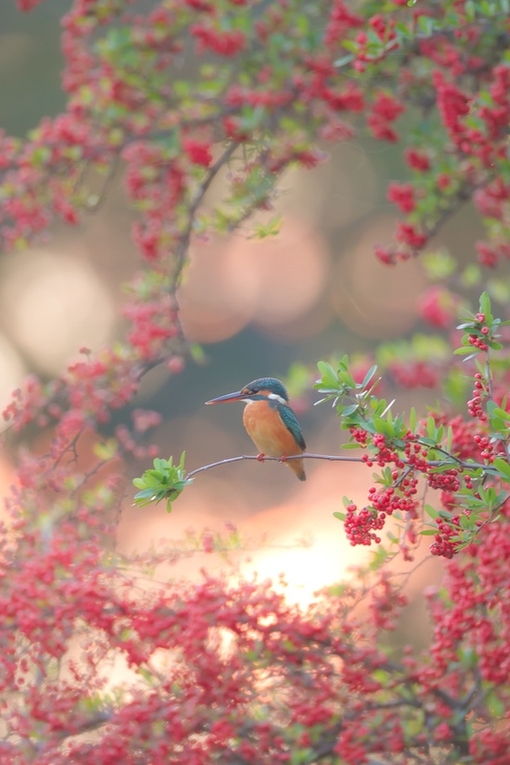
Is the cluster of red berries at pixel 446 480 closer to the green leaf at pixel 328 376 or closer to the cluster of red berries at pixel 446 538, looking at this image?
the cluster of red berries at pixel 446 538

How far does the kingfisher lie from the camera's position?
13.5 feet

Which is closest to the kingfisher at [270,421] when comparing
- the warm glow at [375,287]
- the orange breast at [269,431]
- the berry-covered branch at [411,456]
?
the orange breast at [269,431]

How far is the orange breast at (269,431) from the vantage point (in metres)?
4.12

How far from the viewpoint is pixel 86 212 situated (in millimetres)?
4938

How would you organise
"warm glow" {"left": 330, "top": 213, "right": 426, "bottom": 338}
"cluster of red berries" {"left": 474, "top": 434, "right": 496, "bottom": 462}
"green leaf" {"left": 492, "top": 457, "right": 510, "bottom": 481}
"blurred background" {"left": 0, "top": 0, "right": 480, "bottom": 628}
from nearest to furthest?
"green leaf" {"left": 492, "top": 457, "right": 510, "bottom": 481} → "cluster of red berries" {"left": 474, "top": 434, "right": 496, "bottom": 462} → "blurred background" {"left": 0, "top": 0, "right": 480, "bottom": 628} → "warm glow" {"left": 330, "top": 213, "right": 426, "bottom": 338}

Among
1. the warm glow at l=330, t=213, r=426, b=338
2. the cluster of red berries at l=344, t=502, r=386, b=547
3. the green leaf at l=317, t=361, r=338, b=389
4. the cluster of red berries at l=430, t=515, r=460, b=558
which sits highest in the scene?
the green leaf at l=317, t=361, r=338, b=389

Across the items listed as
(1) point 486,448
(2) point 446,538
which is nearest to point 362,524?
(2) point 446,538

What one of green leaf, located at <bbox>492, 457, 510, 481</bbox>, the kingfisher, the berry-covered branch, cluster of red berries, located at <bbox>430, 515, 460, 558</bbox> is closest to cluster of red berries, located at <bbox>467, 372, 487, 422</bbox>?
the berry-covered branch

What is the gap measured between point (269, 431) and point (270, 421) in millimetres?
40

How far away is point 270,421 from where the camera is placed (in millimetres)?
4141

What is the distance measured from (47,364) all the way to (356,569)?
25.2ft

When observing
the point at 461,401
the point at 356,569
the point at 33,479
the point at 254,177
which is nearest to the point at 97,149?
the point at 254,177

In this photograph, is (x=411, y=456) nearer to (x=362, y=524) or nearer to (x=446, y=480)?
(x=446, y=480)

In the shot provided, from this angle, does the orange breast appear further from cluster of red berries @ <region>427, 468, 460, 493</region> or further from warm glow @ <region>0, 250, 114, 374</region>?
warm glow @ <region>0, 250, 114, 374</region>
